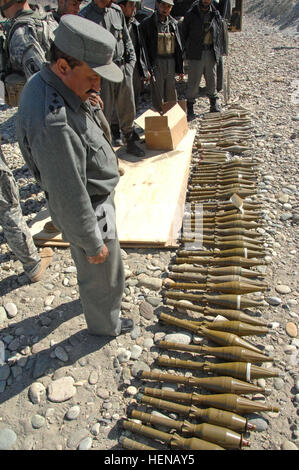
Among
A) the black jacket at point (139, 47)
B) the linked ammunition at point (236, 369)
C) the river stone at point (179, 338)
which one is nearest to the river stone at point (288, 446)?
the linked ammunition at point (236, 369)

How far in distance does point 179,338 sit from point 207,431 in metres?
1.00

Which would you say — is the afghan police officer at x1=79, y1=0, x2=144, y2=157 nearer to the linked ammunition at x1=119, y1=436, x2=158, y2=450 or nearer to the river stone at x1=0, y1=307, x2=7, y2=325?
the river stone at x1=0, y1=307, x2=7, y2=325

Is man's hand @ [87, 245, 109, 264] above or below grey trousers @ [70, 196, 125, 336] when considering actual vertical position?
above

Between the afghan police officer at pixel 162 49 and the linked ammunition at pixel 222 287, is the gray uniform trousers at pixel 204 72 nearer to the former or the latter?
the afghan police officer at pixel 162 49

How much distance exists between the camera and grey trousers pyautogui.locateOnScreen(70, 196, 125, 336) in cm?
290

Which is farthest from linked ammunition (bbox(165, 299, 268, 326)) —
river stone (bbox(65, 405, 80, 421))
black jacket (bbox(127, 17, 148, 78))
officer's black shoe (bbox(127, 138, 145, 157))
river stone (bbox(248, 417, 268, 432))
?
black jacket (bbox(127, 17, 148, 78))

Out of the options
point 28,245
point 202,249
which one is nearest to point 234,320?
point 202,249

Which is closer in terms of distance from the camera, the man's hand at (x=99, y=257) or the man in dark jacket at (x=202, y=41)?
the man's hand at (x=99, y=257)

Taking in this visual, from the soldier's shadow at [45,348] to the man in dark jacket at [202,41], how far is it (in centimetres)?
692

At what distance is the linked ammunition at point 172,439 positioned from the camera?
8.35 feet

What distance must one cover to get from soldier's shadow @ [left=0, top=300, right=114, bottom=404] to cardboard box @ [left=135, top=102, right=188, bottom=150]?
407cm

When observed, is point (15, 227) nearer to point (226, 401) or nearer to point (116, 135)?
point (226, 401)

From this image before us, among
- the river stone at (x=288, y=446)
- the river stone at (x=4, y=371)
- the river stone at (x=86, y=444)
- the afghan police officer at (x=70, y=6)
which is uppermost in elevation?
the afghan police officer at (x=70, y=6)
